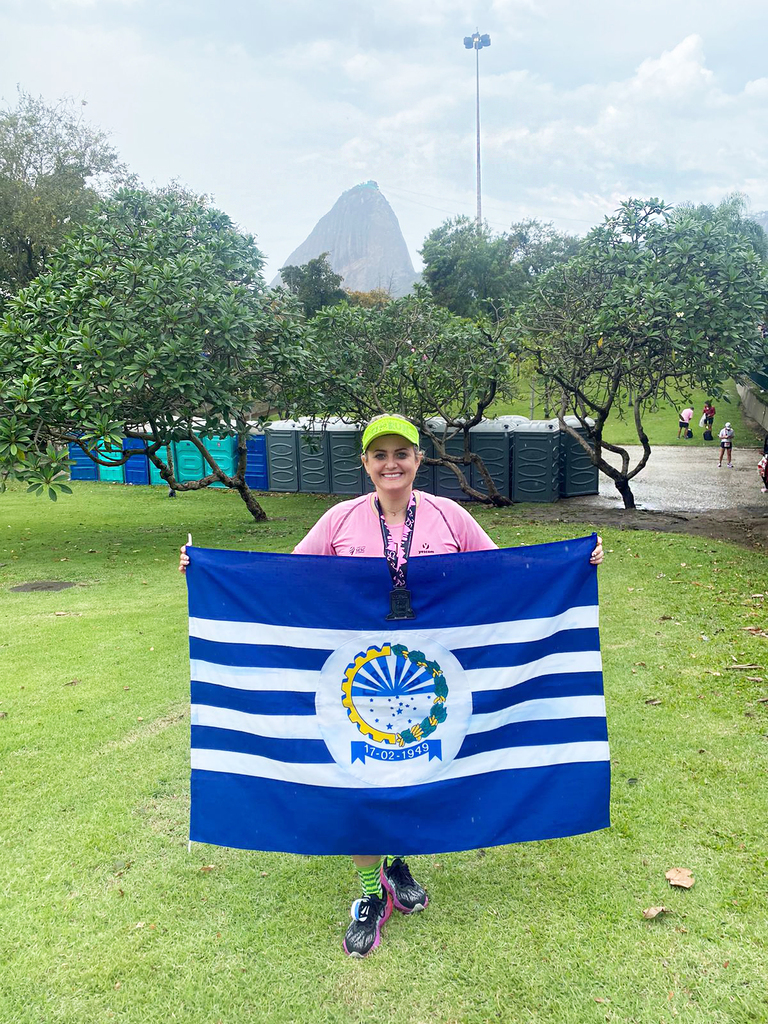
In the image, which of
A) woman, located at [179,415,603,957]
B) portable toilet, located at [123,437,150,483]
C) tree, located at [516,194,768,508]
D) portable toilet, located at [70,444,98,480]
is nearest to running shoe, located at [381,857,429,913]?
woman, located at [179,415,603,957]

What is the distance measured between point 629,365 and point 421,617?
11571 millimetres

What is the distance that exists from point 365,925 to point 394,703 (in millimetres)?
908

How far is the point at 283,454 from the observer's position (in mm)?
19297

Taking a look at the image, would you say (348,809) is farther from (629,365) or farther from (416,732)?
(629,365)

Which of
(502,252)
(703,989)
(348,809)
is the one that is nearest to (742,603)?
(703,989)

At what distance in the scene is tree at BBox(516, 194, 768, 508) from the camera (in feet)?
38.5

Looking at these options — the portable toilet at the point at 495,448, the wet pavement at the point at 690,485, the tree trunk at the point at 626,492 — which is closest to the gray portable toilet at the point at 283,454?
the portable toilet at the point at 495,448

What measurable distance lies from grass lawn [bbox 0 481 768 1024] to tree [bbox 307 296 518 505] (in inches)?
368

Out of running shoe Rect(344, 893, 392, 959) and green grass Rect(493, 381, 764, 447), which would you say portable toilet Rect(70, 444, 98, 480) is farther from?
running shoe Rect(344, 893, 392, 959)

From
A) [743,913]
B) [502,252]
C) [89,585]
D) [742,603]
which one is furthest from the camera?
[502,252]

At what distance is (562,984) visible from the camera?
275 centimetres

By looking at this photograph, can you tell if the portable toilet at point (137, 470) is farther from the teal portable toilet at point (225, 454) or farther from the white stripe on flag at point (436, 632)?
the white stripe on flag at point (436, 632)

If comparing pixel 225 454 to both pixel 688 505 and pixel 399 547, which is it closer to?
pixel 688 505

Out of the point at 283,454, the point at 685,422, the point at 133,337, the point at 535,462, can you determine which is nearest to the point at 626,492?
the point at 535,462
